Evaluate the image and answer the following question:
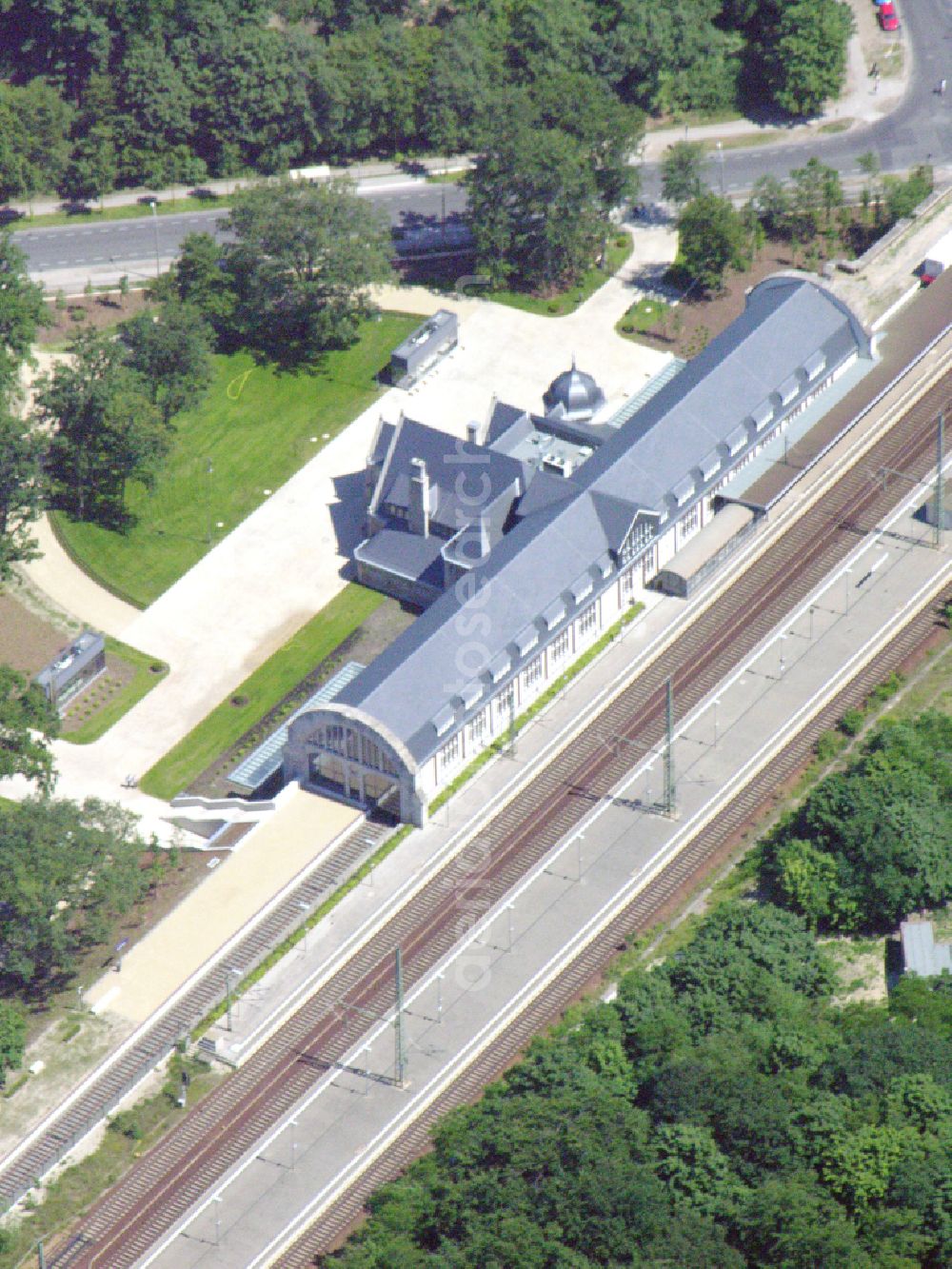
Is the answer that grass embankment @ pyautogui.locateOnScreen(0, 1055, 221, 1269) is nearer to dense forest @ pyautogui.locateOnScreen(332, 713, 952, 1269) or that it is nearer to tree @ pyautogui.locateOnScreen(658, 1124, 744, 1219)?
dense forest @ pyautogui.locateOnScreen(332, 713, 952, 1269)

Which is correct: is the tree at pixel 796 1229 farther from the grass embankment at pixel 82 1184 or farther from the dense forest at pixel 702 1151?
the grass embankment at pixel 82 1184

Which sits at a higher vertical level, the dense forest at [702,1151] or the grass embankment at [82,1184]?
the dense forest at [702,1151]

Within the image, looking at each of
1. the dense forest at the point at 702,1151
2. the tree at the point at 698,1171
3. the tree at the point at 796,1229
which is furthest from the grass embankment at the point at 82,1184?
the tree at the point at 796,1229

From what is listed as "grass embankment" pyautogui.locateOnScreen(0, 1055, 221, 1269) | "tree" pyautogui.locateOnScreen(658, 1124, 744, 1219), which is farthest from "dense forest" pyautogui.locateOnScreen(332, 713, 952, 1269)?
"grass embankment" pyautogui.locateOnScreen(0, 1055, 221, 1269)

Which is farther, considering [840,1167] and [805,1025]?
[805,1025]

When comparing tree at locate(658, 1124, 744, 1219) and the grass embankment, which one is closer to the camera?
tree at locate(658, 1124, 744, 1219)

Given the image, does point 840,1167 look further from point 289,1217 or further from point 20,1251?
point 20,1251

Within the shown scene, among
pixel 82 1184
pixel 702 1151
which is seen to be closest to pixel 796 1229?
pixel 702 1151

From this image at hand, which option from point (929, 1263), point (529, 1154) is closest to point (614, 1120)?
point (529, 1154)
